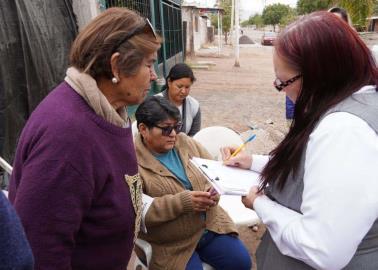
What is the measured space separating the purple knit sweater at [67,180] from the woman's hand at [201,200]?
0.73 meters

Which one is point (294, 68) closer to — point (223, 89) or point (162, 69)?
point (162, 69)

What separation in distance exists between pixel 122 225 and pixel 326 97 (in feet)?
2.79

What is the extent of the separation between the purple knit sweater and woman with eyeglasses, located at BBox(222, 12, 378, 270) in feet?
1.80

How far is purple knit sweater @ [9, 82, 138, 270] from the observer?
1147mm

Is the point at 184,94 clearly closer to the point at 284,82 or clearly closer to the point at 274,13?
the point at 284,82

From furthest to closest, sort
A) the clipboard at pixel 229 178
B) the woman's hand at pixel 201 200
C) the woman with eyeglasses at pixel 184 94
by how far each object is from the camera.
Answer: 1. the woman with eyeglasses at pixel 184 94
2. the woman's hand at pixel 201 200
3. the clipboard at pixel 229 178

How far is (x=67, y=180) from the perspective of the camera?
3.83ft

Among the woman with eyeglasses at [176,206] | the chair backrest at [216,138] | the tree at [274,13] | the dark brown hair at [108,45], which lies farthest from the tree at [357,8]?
the tree at [274,13]

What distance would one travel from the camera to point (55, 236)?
1.19 meters

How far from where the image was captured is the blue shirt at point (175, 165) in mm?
2262

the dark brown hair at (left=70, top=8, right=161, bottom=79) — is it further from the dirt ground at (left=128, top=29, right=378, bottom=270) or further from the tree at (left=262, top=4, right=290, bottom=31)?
the tree at (left=262, top=4, right=290, bottom=31)

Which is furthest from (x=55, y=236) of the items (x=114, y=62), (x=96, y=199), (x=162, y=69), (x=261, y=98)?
(x=261, y=98)

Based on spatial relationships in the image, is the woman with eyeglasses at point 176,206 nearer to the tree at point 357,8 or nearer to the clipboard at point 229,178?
the clipboard at point 229,178

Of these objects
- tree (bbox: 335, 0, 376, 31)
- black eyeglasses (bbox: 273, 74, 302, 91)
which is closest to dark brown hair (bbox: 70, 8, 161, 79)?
black eyeglasses (bbox: 273, 74, 302, 91)
